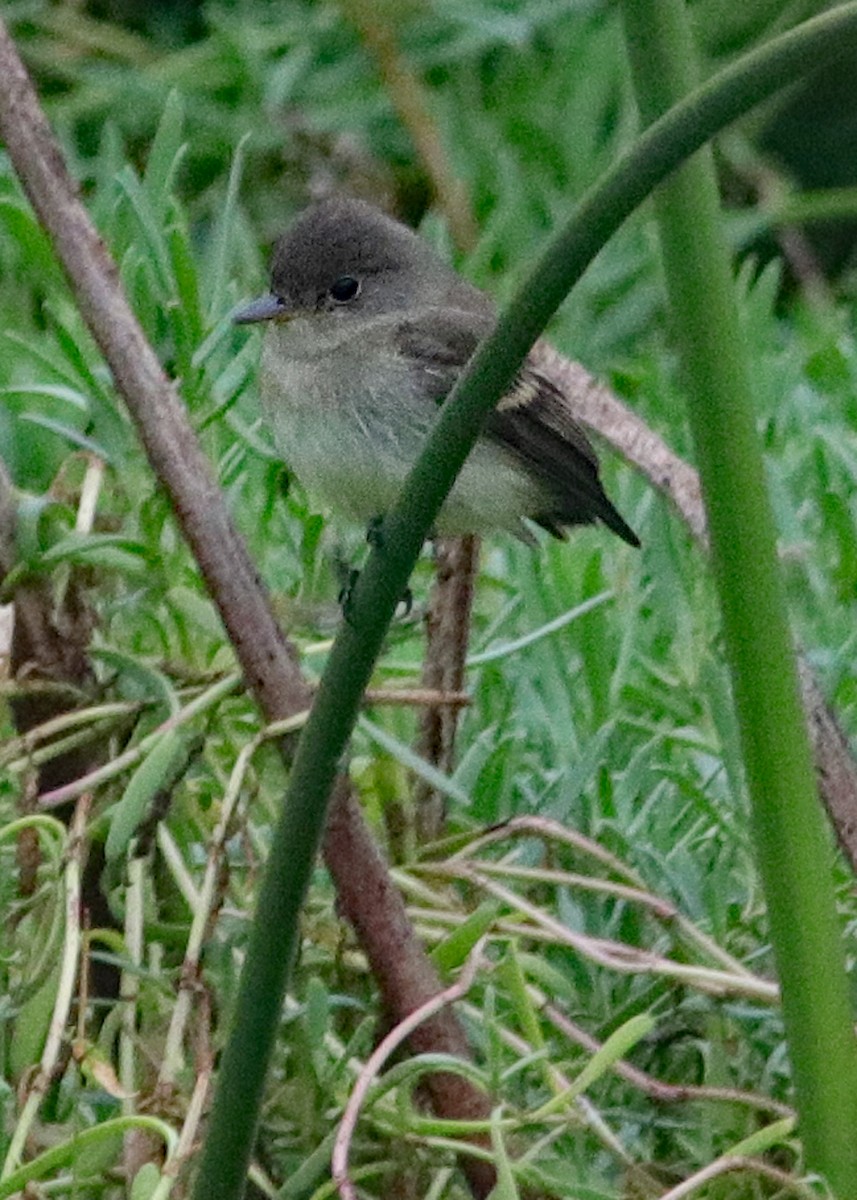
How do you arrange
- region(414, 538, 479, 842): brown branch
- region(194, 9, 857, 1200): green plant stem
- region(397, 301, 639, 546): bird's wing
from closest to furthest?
region(194, 9, 857, 1200): green plant stem → region(414, 538, 479, 842): brown branch → region(397, 301, 639, 546): bird's wing

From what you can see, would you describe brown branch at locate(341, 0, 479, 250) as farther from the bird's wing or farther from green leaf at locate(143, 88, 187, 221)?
green leaf at locate(143, 88, 187, 221)

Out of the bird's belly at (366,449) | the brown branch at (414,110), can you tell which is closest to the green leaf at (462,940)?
the bird's belly at (366,449)

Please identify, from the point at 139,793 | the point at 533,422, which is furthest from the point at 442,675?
the point at 533,422

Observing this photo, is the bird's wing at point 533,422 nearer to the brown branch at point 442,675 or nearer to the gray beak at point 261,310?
the gray beak at point 261,310

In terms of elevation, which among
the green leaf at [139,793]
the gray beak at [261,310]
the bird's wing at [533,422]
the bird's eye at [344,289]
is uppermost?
the bird's eye at [344,289]

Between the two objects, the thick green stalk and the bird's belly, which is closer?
the thick green stalk

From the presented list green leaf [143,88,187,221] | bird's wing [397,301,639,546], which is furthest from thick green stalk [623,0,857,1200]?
bird's wing [397,301,639,546]
